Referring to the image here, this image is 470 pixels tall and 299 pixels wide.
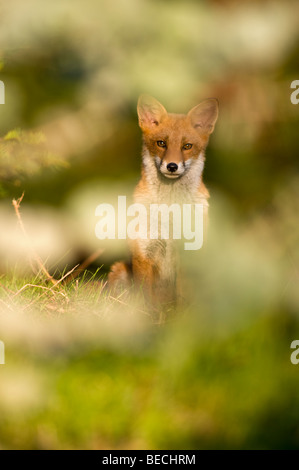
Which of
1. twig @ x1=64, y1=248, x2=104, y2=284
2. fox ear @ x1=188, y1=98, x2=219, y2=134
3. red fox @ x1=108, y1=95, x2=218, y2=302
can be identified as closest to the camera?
fox ear @ x1=188, y1=98, x2=219, y2=134

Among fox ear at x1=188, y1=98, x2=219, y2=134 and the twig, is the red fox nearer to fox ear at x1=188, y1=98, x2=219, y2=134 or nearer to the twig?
fox ear at x1=188, y1=98, x2=219, y2=134

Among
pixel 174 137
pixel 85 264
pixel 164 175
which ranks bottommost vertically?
pixel 85 264

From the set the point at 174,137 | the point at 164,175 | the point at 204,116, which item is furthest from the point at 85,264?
the point at 204,116

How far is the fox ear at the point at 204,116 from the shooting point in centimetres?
172

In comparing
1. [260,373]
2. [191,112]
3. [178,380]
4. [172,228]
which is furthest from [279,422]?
[191,112]

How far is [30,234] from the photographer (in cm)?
173

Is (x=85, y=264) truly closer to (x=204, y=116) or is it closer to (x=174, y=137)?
(x=174, y=137)

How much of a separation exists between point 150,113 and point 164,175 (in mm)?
256

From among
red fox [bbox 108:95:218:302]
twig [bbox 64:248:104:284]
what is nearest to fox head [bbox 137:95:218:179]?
red fox [bbox 108:95:218:302]

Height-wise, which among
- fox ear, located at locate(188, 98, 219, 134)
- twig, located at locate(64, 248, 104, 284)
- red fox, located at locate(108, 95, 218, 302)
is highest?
fox ear, located at locate(188, 98, 219, 134)

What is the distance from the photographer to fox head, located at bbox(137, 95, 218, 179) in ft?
6.05

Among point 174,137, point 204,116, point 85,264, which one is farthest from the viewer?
point 85,264

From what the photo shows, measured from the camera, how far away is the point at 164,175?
77.8 inches

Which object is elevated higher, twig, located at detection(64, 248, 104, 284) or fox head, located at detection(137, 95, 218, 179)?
fox head, located at detection(137, 95, 218, 179)
